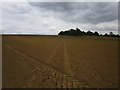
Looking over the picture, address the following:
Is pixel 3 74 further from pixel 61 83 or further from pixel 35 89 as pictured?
pixel 61 83

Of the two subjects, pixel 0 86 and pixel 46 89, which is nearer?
pixel 46 89

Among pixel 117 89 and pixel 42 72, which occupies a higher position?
pixel 42 72

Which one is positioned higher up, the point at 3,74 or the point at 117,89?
the point at 3,74

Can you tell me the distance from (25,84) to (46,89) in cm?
88

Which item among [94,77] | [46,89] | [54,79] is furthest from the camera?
[94,77]

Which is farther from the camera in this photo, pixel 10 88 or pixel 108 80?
pixel 108 80

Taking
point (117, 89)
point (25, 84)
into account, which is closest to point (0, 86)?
point (25, 84)

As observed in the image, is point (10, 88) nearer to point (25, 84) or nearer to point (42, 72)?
point (25, 84)

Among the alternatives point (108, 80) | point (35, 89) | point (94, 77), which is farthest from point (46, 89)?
point (108, 80)

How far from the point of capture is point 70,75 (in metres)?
5.09

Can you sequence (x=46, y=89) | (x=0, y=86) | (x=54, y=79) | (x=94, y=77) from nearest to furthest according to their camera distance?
(x=46, y=89)
(x=0, y=86)
(x=54, y=79)
(x=94, y=77)

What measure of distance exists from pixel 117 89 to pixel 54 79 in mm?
2459

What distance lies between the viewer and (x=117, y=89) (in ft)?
13.3

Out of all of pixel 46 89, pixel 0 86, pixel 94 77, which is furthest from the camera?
pixel 94 77
